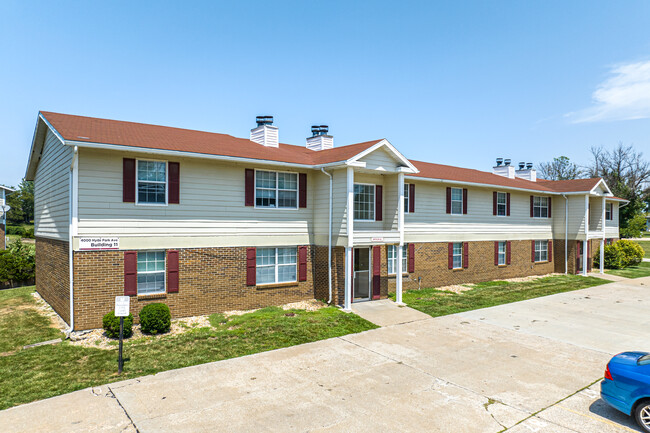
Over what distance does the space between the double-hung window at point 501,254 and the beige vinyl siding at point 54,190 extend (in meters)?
22.2

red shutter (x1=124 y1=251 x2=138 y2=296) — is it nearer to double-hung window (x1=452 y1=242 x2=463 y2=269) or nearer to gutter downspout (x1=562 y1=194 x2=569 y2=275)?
double-hung window (x1=452 y1=242 x2=463 y2=269)

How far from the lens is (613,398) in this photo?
753cm

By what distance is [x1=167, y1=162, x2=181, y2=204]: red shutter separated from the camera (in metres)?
14.0

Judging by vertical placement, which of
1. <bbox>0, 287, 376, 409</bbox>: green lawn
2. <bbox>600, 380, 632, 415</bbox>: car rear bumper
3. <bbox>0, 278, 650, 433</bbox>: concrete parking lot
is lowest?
<bbox>0, 278, 650, 433</bbox>: concrete parking lot

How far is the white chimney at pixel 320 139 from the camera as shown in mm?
21531

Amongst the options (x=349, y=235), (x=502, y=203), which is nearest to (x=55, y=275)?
(x=349, y=235)

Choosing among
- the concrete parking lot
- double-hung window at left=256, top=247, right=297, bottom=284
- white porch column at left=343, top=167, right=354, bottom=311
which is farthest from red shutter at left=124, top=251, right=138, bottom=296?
white porch column at left=343, top=167, right=354, bottom=311

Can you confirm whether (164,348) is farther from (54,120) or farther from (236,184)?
(54,120)

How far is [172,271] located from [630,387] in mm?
12517

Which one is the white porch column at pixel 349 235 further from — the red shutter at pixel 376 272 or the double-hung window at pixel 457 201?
the double-hung window at pixel 457 201

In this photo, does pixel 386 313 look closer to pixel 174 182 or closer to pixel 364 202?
pixel 364 202

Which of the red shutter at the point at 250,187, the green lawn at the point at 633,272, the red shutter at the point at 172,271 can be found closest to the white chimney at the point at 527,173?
the green lawn at the point at 633,272

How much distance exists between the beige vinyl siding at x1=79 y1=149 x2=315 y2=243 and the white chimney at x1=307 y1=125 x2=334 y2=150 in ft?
14.9

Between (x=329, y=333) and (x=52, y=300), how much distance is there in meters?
10.9
